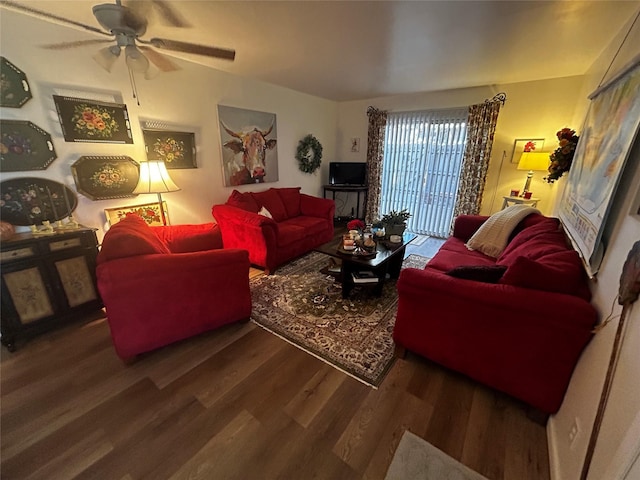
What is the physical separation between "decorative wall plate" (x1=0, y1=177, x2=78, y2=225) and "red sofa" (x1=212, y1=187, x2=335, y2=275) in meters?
1.40

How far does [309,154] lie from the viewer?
477cm

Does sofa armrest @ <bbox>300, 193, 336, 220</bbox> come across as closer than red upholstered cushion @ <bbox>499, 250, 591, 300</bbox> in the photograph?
No

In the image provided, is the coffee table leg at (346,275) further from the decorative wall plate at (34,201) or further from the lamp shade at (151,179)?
the decorative wall plate at (34,201)

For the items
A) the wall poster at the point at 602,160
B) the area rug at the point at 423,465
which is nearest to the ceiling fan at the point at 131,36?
the wall poster at the point at 602,160

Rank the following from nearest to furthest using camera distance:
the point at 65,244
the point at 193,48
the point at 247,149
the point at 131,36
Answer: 1. the point at 131,36
2. the point at 193,48
3. the point at 65,244
4. the point at 247,149

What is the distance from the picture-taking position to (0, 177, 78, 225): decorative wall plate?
1.99m

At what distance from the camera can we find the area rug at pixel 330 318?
187cm

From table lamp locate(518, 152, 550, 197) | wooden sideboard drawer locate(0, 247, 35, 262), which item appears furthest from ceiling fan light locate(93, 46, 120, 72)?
table lamp locate(518, 152, 550, 197)

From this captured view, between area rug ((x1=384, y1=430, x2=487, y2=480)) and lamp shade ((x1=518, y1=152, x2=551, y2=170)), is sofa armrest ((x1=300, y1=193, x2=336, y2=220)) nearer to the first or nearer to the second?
lamp shade ((x1=518, y1=152, x2=551, y2=170))

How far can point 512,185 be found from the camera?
3883mm

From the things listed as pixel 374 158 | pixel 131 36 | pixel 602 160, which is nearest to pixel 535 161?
pixel 602 160

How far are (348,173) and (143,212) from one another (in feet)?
12.0

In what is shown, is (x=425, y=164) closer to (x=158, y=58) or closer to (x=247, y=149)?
(x=247, y=149)

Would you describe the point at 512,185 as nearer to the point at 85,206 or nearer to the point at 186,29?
the point at 186,29
